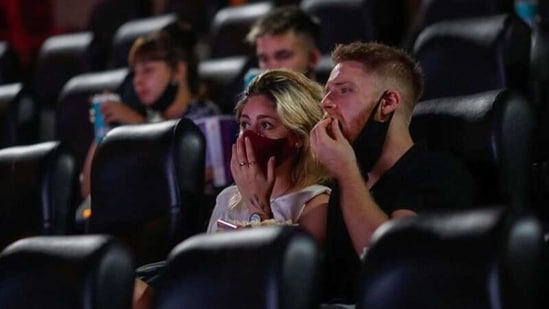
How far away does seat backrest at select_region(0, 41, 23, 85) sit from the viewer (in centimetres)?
421

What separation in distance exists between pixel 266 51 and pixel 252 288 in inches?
66.9

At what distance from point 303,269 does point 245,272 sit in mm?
69

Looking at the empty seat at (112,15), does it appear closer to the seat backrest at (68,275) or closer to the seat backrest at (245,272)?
the seat backrest at (68,275)

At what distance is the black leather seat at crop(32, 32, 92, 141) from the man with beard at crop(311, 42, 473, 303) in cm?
222

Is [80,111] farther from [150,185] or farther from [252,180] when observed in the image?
[252,180]

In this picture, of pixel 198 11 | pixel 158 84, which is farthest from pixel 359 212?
pixel 198 11

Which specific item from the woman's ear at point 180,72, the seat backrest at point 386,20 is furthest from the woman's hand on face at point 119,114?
the seat backrest at point 386,20

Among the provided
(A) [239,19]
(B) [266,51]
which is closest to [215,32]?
(A) [239,19]

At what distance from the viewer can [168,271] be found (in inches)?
62.4

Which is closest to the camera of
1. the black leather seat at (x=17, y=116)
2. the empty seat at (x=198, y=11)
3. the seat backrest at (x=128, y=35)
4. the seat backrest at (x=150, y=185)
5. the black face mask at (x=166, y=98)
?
the seat backrest at (x=150, y=185)

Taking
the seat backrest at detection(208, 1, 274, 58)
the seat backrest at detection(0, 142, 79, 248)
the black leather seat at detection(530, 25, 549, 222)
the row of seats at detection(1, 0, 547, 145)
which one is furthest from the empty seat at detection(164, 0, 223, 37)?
the seat backrest at detection(0, 142, 79, 248)

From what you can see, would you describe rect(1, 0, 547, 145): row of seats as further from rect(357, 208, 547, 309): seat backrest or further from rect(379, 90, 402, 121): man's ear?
rect(357, 208, 547, 309): seat backrest

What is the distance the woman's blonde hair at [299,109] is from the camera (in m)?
2.17

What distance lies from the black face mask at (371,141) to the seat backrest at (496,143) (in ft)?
0.43
